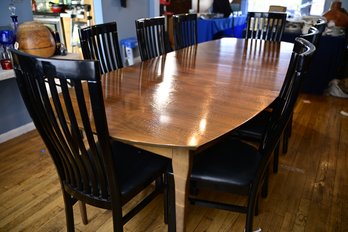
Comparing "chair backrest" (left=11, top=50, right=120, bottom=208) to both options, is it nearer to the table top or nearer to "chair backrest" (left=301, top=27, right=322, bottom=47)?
the table top

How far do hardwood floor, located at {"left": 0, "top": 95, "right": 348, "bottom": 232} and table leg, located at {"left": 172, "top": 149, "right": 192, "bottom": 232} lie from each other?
0.44 m

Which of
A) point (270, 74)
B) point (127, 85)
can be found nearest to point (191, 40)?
point (270, 74)

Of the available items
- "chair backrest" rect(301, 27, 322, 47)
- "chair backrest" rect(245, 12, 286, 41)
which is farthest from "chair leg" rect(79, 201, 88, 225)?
"chair backrest" rect(245, 12, 286, 41)

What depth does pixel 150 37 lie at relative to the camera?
224 cm

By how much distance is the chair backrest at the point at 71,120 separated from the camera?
0.83 metres

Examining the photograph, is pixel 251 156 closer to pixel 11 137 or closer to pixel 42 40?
pixel 42 40

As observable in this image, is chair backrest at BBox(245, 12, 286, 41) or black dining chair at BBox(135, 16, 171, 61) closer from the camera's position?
black dining chair at BBox(135, 16, 171, 61)

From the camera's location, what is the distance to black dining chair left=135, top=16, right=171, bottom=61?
7.00 feet

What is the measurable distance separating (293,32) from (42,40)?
9.63 feet

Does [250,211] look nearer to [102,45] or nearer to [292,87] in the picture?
[292,87]

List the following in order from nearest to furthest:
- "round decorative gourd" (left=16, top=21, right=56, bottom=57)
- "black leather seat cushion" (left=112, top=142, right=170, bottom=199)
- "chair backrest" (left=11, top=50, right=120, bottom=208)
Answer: "chair backrest" (left=11, top=50, right=120, bottom=208)
"black leather seat cushion" (left=112, top=142, right=170, bottom=199)
"round decorative gourd" (left=16, top=21, right=56, bottom=57)

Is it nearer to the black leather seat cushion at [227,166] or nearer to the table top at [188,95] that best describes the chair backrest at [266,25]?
the table top at [188,95]

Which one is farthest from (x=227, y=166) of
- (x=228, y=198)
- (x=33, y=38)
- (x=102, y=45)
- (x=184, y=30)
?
(x=184, y=30)

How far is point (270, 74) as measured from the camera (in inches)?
68.1
